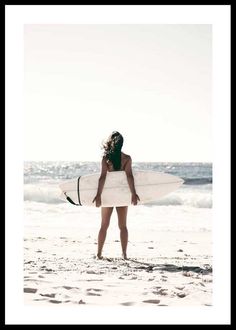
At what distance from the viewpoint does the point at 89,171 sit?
1580 centimetres

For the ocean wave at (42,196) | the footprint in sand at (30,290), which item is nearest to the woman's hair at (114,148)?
the footprint in sand at (30,290)

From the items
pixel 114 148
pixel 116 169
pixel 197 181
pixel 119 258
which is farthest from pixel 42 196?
pixel 114 148

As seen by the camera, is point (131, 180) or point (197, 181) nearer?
point (131, 180)

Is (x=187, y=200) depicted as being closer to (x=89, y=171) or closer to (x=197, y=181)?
(x=197, y=181)

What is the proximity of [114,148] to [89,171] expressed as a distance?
1159 cm

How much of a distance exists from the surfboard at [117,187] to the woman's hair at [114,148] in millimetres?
134

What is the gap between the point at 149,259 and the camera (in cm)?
459

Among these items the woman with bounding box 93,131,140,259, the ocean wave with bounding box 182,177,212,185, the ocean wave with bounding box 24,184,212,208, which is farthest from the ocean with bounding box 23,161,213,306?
the ocean wave with bounding box 182,177,212,185

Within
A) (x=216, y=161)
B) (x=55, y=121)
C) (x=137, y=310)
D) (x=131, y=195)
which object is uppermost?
(x=55, y=121)

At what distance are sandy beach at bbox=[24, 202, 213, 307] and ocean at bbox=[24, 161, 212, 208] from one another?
2756 mm

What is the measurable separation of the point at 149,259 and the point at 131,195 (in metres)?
0.68

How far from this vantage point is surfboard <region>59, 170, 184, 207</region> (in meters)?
4.44

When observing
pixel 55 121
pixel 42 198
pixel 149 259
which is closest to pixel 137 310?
pixel 149 259
